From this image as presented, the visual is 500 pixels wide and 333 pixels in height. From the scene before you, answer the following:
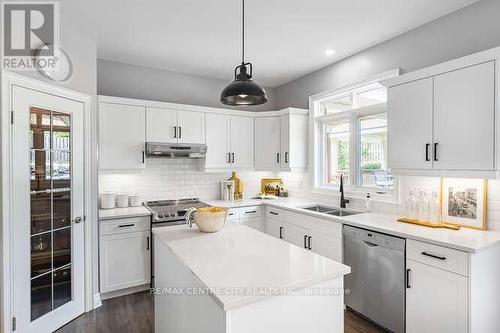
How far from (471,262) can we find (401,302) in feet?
2.23

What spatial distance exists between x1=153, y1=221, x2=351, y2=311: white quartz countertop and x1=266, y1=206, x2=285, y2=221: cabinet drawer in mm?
1686

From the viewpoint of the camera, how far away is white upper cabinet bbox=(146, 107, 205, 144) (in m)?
3.66

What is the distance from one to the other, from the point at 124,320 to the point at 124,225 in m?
0.97

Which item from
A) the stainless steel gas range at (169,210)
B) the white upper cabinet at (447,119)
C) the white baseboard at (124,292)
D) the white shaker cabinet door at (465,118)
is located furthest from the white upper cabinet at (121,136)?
the white shaker cabinet door at (465,118)

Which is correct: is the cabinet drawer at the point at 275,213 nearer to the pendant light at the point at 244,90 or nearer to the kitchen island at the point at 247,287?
the kitchen island at the point at 247,287

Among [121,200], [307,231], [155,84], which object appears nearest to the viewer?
[307,231]

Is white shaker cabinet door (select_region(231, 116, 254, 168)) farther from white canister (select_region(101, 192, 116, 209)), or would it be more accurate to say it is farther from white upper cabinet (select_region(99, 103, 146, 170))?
white canister (select_region(101, 192, 116, 209))

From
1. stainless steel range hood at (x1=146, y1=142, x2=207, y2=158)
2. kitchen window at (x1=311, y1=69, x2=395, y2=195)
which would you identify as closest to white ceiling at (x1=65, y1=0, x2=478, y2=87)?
kitchen window at (x1=311, y1=69, x2=395, y2=195)

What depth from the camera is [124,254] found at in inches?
125

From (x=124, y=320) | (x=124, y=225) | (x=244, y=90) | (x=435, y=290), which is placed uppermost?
(x=244, y=90)

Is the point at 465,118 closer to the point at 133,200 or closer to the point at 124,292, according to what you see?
the point at 133,200

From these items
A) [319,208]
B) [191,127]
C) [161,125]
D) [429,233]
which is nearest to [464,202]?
[429,233]

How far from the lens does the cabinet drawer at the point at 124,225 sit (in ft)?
10.1

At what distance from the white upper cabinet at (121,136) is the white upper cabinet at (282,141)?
1.78m
